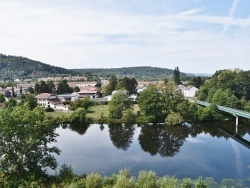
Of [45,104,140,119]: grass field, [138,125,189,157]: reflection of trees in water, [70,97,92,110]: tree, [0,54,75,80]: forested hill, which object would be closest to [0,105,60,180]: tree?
[138,125,189,157]: reflection of trees in water

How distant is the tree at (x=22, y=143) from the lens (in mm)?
17078

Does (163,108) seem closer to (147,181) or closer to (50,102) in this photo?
(50,102)

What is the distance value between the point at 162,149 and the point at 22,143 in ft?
56.6

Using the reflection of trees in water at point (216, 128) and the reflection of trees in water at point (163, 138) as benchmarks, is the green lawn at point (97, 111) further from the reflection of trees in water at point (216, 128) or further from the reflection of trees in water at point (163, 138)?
the reflection of trees in water at point (216, 128)

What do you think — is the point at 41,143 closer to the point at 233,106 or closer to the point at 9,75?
the point at 233,106

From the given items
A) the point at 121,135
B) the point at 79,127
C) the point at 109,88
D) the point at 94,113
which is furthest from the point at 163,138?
the point at 109,88

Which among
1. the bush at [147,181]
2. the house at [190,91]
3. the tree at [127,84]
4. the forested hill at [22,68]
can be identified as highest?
the forested hill at [22,68]

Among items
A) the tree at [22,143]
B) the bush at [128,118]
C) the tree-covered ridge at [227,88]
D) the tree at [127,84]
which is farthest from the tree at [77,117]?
the tree at [127,84]

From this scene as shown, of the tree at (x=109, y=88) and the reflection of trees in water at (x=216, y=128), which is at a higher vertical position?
the tree at (x=109, y=88)

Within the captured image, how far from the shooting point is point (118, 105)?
46875mm

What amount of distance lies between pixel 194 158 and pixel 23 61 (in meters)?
187

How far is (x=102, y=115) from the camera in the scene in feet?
156

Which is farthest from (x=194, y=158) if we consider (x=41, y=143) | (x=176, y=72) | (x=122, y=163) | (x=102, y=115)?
(x=176, y=72)

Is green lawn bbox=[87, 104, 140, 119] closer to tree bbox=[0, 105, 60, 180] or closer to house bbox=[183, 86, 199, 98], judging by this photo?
house bbox=[183, 86, 199, 98]
